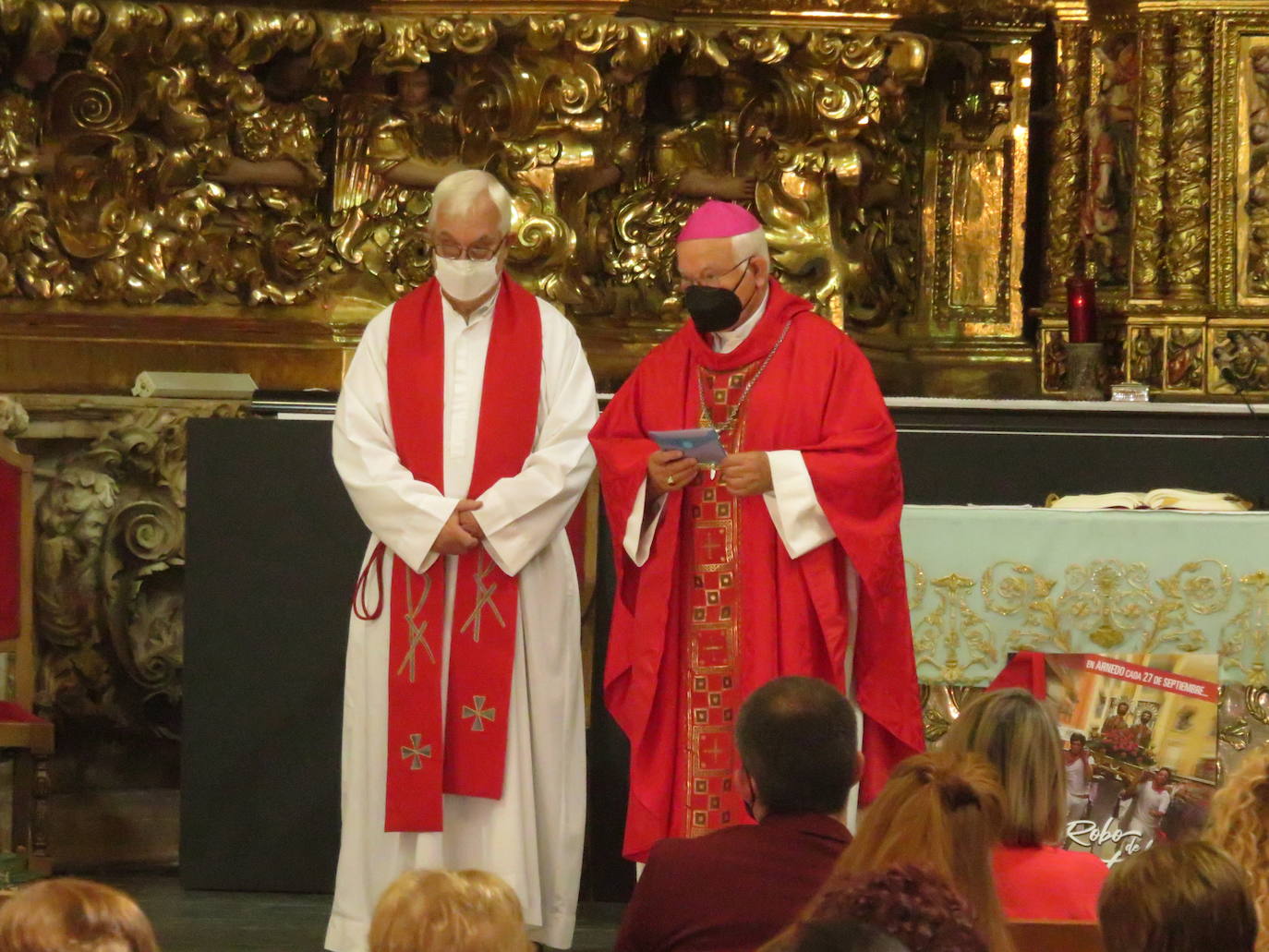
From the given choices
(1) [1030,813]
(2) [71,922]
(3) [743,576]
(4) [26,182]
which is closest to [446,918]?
(2) [71,922]

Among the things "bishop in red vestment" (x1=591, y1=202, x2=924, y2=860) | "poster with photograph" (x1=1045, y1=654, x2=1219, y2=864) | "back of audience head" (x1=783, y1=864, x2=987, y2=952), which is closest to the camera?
"back of audience head" (x1=783, y1=864, x2=987, y2=952)

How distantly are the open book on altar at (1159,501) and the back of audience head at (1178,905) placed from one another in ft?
12.4

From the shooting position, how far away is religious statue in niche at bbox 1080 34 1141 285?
9242mm

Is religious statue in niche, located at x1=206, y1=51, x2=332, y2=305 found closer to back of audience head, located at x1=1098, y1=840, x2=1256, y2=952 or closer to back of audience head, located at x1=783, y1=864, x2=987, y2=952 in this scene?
back of audience head, located at x1=1098, y1=840, x2=1256, y2=952

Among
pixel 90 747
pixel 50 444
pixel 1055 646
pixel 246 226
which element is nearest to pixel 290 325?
pixel 246 226

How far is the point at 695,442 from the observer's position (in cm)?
558

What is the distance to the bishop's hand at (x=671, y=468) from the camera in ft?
18.6

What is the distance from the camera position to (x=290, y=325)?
874 centimetres

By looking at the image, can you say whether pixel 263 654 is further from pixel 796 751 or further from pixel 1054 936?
pixel 1054 936

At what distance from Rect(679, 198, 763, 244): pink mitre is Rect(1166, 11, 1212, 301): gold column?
351cm

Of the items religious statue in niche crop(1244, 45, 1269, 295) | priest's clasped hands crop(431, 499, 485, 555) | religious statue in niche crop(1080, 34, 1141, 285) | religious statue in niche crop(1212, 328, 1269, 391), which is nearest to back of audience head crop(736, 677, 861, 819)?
priest's clasped hands crop(431, 499, 485, 555)

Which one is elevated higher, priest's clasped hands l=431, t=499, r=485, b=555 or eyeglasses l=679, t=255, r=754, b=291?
eyeglasses l=679, t=255, r=754, b=291

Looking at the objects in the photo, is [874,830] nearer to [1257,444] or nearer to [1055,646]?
[1055,646]

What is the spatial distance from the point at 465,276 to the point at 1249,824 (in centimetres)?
286
